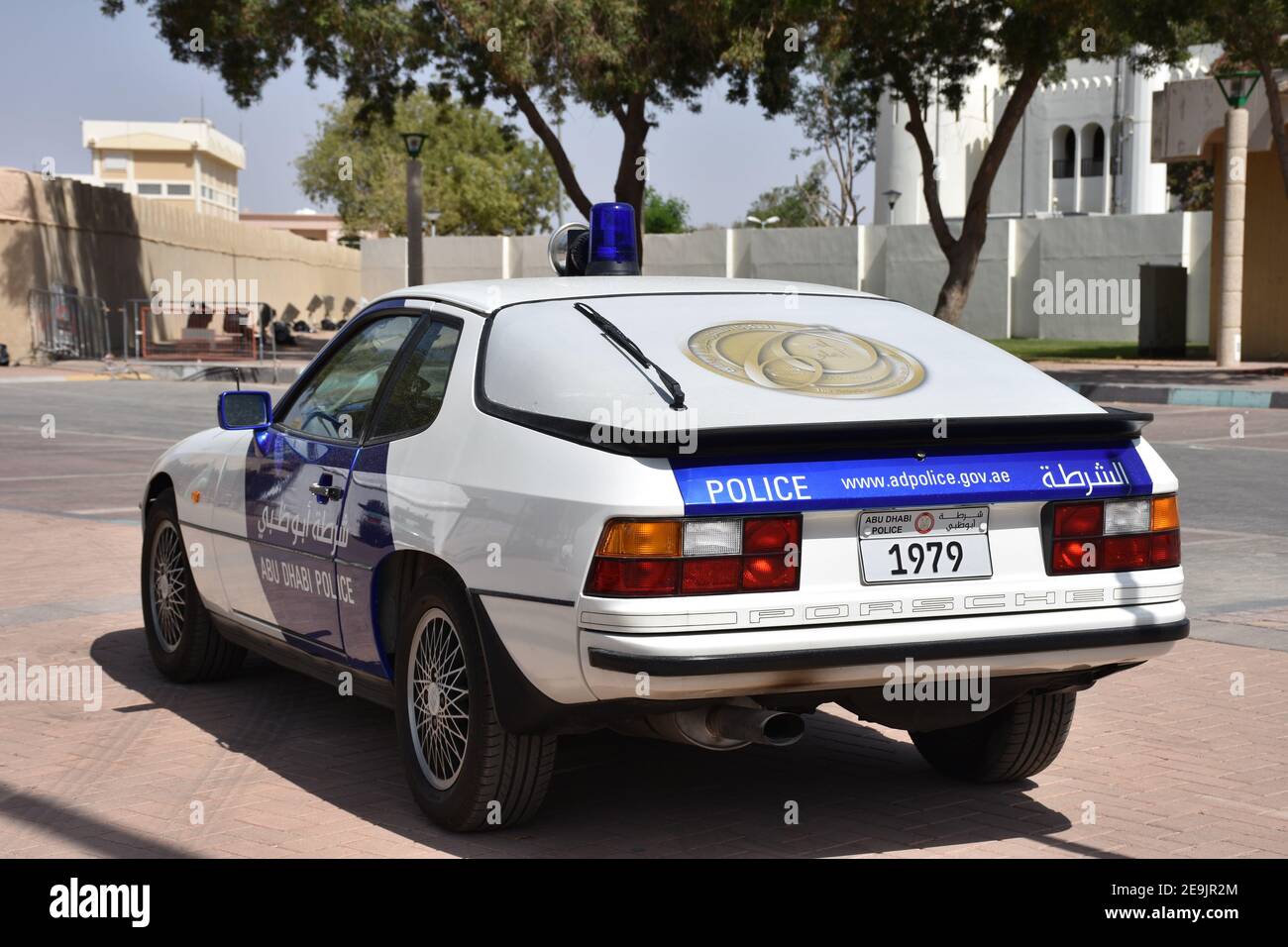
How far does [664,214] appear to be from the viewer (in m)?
107

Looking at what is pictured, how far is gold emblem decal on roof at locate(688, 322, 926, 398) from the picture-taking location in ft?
16.0

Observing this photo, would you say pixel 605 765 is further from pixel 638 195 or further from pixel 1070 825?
pixel 638 195

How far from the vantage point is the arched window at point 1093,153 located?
72.3m

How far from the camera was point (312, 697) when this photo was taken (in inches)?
273

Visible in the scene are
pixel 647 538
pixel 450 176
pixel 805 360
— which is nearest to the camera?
pixel 647 538

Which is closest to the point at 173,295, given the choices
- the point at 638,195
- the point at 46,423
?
the point at 638,195

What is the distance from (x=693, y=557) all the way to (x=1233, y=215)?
2742 centimetres

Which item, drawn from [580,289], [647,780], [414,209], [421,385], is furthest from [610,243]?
[414,209]

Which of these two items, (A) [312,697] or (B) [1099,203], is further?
(B) [1099,203]

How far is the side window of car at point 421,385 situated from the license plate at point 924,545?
1467 millimetres

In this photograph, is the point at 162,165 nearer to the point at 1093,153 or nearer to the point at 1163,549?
the point at 1093,153

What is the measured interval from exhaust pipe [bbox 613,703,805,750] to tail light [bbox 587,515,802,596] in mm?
420

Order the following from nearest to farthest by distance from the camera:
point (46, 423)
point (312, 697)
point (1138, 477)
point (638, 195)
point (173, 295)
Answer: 1. point (1138, 477)
2. point (312, 697)
3. point (46, 423)
4. point (638, 195)
5. point (173, 295)

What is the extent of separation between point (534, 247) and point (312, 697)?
4896 centimetres
